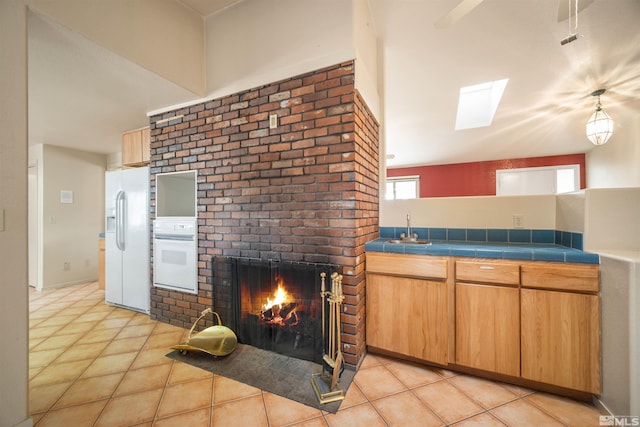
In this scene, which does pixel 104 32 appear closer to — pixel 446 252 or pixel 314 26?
pixel 314 26

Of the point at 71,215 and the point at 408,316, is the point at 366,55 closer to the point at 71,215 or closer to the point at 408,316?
the point at 408,316

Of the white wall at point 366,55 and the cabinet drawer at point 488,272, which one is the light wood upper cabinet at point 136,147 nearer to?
the white wall at point 366,55

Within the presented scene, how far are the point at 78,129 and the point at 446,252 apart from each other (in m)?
4.90

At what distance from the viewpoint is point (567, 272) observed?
1.59 metres

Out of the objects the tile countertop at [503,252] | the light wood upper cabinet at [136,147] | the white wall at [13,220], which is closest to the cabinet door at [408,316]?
the tile countertop at [503,252]

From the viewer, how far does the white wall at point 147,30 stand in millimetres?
1722

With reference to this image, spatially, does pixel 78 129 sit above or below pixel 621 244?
above

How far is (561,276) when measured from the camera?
1597mm

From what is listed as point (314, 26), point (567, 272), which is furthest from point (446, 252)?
point (314, 26)

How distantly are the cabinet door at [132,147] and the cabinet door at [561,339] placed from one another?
4.31m

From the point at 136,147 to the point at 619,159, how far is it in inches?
302

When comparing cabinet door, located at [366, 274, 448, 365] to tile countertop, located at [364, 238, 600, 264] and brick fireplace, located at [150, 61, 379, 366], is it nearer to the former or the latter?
brick fireplace, located at [150, 61, 379, 366]

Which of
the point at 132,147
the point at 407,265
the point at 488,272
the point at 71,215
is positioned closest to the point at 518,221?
the point at 488,272

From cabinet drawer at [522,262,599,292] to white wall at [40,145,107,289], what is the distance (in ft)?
20.7
